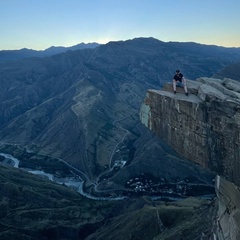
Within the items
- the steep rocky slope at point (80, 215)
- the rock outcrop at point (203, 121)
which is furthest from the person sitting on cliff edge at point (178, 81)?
the steep rocky slope at point (80, 215)

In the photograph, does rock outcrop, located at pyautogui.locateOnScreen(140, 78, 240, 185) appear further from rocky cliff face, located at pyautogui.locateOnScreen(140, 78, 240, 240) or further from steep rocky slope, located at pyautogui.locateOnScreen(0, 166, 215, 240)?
steep rocky slope, located at pyautogui.locateOnScreen(0, 166, 215, 240)

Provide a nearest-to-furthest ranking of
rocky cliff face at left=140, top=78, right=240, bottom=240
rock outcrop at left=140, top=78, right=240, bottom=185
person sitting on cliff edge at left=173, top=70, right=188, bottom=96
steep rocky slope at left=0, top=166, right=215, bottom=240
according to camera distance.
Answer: rock outcrop at left=140, top=78, right=240, bottom=185
rocky cliff face at left=140, top=78, right=240, bottom=240
person sitting on cliff edge at left=173, top=70, right=188, bottom=96
steep rocky slope at left=0, top=166, right=215, bottom=240

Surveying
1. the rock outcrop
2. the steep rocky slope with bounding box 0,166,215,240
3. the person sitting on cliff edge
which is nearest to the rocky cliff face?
the rock outcrop

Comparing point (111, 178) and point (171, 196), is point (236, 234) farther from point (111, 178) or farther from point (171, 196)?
point (111, 178)

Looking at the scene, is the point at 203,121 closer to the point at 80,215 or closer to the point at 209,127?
the point at 209,127

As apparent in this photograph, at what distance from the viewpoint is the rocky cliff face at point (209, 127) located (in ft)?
98.1

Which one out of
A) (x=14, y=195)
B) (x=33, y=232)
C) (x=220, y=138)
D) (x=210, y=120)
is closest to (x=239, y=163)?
(x=220, y=138)

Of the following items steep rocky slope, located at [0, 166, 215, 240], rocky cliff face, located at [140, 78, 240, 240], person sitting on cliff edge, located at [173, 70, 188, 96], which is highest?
person sitting on cliff edge, located at [173, 70, 188, 96]

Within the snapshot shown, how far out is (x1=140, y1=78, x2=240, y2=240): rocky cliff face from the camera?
98.1 ft

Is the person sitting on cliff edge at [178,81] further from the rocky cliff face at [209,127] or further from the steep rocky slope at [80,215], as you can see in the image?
the steep rocky slope at [80,215]

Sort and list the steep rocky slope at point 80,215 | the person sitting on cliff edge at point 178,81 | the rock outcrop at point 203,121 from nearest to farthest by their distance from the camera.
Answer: the rock outcrop at point 203,121, the person sitting on cliff edge at point 178,81, the steep rocky slope at point 80,215

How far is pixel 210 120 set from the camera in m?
31.4

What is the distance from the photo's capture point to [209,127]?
31469 millimetres

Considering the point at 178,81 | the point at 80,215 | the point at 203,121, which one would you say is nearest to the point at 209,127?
the point at 203,121
